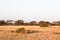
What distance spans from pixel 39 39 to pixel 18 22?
65.8m

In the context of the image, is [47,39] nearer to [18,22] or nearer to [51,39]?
[51,39]

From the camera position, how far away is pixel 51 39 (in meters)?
20.7

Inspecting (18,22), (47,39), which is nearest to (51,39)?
(47,39)

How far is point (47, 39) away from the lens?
67.7 feet

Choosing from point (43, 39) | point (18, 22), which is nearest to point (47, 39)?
point (43, 39)

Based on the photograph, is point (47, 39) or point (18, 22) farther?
point (18, 22)

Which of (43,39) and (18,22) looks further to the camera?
(18,22)

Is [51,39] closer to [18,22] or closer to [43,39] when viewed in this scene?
[43,39]

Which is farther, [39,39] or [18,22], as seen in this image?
[18,22]

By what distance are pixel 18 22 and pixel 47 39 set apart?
216ft

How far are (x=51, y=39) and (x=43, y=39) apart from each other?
865 mm

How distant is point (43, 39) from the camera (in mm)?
20656

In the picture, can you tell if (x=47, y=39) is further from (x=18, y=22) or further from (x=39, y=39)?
(x=18, y=22)

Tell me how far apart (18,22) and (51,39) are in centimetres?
6585
